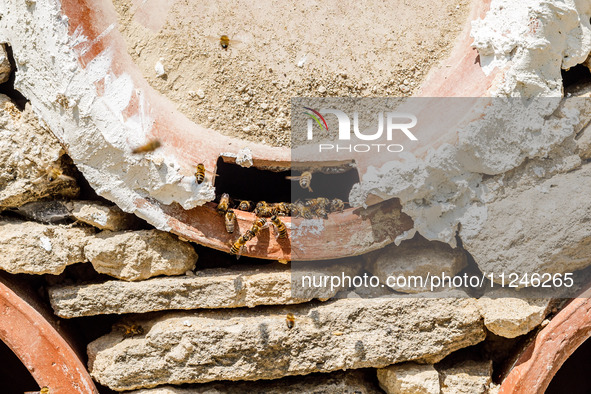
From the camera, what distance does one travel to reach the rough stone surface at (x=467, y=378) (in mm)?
2152

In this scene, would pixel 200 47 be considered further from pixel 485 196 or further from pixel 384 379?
pixel 384 379

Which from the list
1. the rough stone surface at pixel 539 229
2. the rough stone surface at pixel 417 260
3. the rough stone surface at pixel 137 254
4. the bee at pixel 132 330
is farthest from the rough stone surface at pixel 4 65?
the rough stone surface at pixel 539 229

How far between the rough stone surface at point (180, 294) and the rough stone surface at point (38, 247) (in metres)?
0.12

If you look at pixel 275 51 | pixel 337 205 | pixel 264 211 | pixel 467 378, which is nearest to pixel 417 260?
pixel 337 205

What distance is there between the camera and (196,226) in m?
2.04

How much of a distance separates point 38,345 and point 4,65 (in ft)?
3.30

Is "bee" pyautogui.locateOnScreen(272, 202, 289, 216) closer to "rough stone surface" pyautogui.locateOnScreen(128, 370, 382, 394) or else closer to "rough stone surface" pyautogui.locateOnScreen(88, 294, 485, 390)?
"rough stone surface" pyautogui.locateOnScreen(88, 294, 485, 390)

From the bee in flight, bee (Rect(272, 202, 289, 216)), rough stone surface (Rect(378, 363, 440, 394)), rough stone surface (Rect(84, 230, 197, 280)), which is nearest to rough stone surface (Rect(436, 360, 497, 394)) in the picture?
rough stone surface (Rect(378, 363, 440, 394))

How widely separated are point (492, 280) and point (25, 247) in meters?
1.67

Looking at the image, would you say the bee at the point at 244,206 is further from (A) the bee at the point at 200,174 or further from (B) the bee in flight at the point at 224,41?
(B) the bee in flight at the point at 224,41

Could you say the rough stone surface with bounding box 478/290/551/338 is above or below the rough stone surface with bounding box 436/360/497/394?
above

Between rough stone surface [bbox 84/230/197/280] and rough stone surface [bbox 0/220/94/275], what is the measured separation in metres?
0.06

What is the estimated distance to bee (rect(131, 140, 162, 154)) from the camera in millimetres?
1946

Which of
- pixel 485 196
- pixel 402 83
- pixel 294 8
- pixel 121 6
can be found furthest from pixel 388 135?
pixel 121 6
